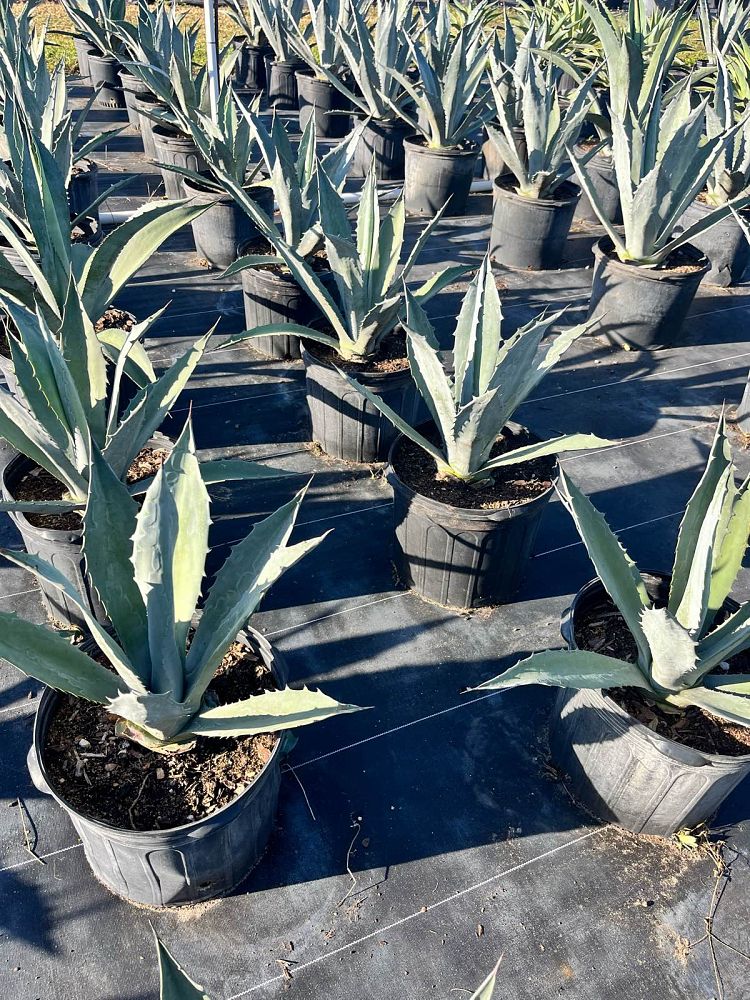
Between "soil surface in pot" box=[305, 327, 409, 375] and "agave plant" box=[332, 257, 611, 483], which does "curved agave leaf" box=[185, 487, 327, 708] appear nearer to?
"agave plant" box=[332, 257, 611, 483]

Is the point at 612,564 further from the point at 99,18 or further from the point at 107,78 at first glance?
the point at 99,18

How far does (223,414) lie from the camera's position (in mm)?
3350

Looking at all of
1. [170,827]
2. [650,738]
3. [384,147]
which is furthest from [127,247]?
[384,147]

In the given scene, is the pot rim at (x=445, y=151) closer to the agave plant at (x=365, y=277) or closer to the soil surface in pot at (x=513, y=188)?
the soil surface in pot at (x=513, y=188)

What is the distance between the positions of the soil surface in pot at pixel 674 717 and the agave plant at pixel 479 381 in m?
0.58

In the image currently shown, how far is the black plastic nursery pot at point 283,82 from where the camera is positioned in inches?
290

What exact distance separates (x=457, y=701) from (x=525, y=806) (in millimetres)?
373

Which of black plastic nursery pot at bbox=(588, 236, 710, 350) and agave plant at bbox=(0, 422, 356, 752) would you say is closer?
agave plant at bbox=(0, 422, 356, 752)

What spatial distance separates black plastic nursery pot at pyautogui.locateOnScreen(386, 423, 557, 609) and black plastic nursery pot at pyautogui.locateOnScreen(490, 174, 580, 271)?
2.41m

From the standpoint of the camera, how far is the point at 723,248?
14.8 feet

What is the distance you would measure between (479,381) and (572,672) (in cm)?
112

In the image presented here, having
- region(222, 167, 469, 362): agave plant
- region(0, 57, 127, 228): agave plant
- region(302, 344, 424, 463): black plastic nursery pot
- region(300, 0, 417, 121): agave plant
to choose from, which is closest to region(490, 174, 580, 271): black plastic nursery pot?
region(300, 0, 417, 121): agave plant


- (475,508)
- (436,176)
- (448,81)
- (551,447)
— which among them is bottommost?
(475,508)

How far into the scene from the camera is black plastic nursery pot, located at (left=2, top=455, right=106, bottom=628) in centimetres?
211
